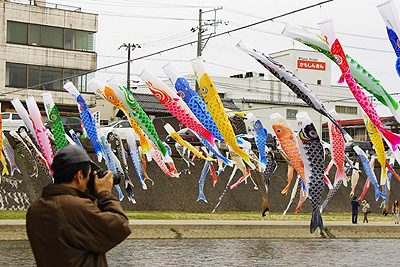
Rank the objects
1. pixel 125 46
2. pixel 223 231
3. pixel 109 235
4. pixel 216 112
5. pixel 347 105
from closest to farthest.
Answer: pixel 109 235 < pixel 216 112 < pixel 223 231 < pixel 125 46 < pixel 347 105

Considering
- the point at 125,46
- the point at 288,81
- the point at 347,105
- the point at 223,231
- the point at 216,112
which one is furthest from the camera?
the point at 347,105

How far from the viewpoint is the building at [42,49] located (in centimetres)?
3956

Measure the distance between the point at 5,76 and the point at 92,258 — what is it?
1476 inches

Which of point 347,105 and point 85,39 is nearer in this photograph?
point 85,39

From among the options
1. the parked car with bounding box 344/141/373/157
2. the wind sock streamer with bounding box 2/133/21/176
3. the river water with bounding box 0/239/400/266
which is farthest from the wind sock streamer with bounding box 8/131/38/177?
the parked car with bounding box 344/141/373/157

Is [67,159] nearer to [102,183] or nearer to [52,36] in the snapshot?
[102,183]

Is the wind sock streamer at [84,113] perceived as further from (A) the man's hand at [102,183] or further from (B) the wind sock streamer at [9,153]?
(A) the man's hand at [102,183]

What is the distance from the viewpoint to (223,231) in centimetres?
1819

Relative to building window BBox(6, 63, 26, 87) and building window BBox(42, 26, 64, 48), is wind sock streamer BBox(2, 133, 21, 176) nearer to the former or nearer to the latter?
building window BBox(6, 63, 26, 87)

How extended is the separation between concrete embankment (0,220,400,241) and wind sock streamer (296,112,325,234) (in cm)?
526

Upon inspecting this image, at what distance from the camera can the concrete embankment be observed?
16814mm

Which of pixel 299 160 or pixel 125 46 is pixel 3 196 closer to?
pixel 299 160

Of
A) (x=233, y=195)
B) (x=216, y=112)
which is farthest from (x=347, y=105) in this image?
(x=216, y=112)

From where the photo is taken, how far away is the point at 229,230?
1834 cm
